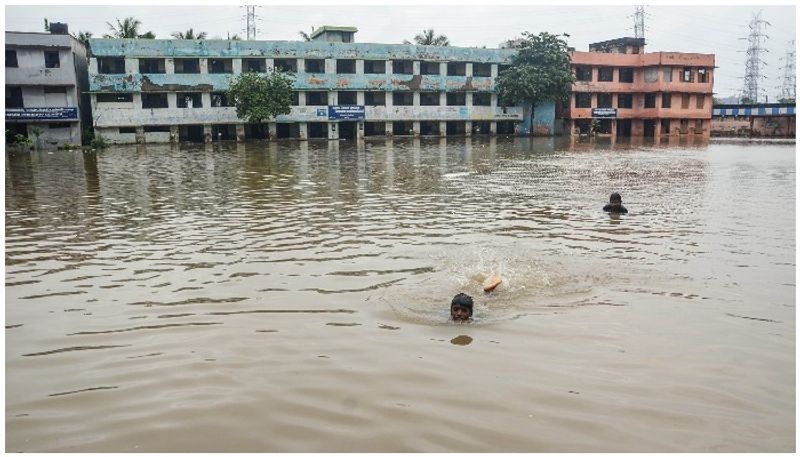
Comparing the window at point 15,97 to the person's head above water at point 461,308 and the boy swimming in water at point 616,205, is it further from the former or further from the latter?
the person's head above water at point 461,308

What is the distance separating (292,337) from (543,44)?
49.1 metres

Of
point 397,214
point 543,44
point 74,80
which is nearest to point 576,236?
point 397,214

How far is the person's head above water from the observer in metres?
5.97

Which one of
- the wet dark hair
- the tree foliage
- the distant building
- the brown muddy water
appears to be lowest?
the brown muddy water

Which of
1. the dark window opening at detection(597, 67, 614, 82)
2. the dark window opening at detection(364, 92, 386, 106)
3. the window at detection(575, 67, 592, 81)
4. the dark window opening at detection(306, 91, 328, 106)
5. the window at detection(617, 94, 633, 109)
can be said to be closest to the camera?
the dark window opening at detection(306, 91, 328, 106)

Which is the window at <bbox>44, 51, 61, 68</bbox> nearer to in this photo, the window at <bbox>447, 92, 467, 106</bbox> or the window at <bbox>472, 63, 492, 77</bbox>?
the window at <bbox>447, 92, 467, 106</bbox>

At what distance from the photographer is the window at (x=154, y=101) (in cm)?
4406

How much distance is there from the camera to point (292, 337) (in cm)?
571

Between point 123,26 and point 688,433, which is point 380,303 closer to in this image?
point 688,433

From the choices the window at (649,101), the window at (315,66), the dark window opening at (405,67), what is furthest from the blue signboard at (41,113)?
the window at (649,101)

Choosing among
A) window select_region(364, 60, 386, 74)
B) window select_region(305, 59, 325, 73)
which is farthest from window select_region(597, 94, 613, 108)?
window select_region(305, 59, 325, 73)

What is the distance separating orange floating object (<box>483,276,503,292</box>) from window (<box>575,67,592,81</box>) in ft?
167

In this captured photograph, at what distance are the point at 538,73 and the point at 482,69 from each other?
485cm

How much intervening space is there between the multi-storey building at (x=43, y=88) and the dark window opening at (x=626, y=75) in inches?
1692
